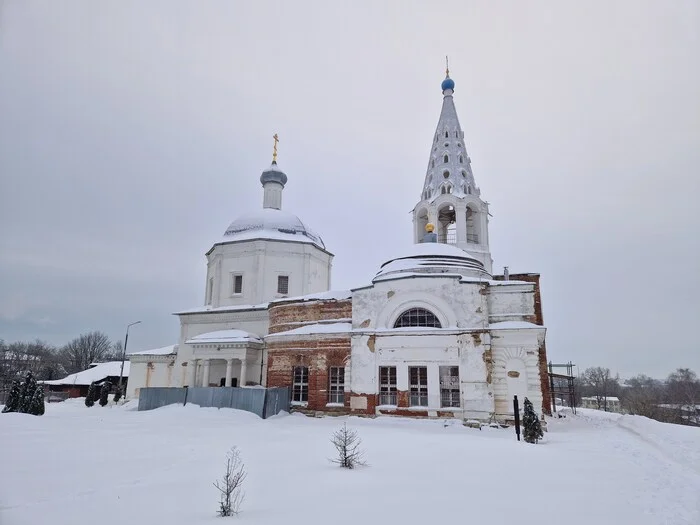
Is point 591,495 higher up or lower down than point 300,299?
lower down

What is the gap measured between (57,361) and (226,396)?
260ft

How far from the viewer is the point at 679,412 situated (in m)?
38.6

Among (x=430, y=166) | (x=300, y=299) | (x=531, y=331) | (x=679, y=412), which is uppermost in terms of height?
(x=430, y=166)

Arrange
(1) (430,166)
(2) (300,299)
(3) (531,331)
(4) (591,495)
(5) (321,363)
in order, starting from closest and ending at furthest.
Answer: (4) (591,495) → (3) (531,331) → (5) (321,363) → (2) (300,299) → (1) (430,166)

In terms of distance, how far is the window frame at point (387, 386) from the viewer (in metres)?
20.9

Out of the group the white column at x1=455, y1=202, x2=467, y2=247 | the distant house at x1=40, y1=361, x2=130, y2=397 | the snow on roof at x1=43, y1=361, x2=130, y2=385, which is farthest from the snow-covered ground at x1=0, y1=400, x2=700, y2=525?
the snow on roof at x1=43, y1=361, x2=130, y2=385

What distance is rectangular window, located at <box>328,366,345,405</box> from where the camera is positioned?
22.2 meters

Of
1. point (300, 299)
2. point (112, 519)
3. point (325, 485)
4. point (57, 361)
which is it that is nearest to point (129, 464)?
point (112, 519)

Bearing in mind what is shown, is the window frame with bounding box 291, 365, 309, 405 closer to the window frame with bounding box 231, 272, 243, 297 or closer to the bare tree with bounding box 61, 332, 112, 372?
the window frame with bounding box 231, 272, 243, 297

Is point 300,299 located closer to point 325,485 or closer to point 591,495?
point 325,485

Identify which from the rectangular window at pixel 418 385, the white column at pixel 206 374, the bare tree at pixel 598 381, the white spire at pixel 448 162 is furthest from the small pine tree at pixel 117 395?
the bare tree at pixel 598 381

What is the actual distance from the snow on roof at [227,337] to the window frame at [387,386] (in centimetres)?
981

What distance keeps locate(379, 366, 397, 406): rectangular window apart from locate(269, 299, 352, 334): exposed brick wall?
3707 millimetres

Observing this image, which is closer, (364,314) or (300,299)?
(364,314)
